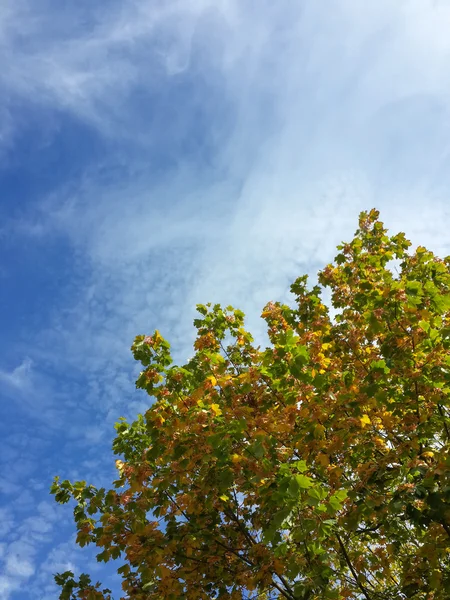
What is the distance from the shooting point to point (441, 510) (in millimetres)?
4691

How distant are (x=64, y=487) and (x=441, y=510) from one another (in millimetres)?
6629

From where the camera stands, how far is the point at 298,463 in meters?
4.94

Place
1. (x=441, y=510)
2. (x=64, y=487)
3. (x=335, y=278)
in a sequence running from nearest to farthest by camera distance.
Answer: (x=441, y=510)
(x=64, y=487)
(x=335, y=278)

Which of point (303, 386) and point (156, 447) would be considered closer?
point (303, 386)

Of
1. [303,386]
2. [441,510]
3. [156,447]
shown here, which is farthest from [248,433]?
[441,510]

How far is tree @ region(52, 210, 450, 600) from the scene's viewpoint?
5508 millimetres

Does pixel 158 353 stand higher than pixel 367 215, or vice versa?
pixel 367 215

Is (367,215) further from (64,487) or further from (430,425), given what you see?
(64,487)

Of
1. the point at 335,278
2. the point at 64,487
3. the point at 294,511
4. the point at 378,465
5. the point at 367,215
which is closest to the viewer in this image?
the point at 294,511

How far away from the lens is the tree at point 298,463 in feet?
18.1

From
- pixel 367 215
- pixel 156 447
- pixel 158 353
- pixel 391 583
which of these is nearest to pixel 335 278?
pixel 367 215

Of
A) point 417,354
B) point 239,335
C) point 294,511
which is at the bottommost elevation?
point 294,511

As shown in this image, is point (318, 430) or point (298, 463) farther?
point (318, 430)

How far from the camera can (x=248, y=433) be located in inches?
240
